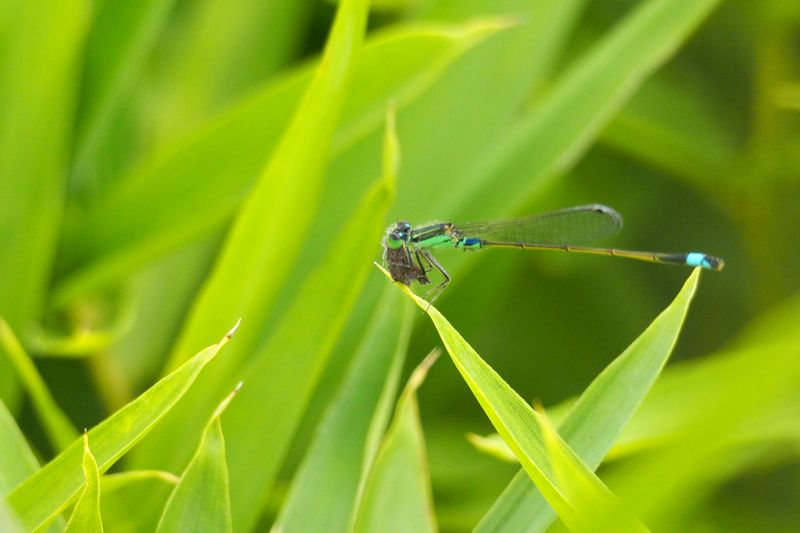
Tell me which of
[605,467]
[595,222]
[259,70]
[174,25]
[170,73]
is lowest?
[605,467]

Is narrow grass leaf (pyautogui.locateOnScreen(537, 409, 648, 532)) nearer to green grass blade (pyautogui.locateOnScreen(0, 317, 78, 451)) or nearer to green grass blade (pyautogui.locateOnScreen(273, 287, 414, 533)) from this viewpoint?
green grass blade (pyautogui.locateOnScreen(273, 287, 414, 533))

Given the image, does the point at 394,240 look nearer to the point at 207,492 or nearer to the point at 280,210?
the point at 280,210

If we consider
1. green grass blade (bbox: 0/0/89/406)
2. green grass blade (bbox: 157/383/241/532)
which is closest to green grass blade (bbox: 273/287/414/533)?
green grass blade (bbox: 157/383/241/532)

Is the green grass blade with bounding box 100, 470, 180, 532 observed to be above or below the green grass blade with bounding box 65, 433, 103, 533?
above

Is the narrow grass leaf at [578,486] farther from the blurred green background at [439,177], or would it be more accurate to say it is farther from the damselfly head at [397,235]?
the damselfly head at [397,235]

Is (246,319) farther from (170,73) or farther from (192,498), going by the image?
(170,73)

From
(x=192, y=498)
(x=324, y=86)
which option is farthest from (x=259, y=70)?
(x=192, y=498)

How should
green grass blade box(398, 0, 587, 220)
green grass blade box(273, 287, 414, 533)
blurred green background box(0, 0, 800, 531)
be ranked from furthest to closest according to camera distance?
green grass blade box(398, 0, 587, 220) < blurred green background box(0, 0, 800, 531) < green grass blade box(273, 287, 414, 533)

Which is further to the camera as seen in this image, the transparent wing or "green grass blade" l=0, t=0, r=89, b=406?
the transparent wing

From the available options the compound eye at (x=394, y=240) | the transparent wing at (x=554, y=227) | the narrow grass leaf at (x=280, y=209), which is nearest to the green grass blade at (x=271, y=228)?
the narrow grass leaf at (x=280, y=209)
